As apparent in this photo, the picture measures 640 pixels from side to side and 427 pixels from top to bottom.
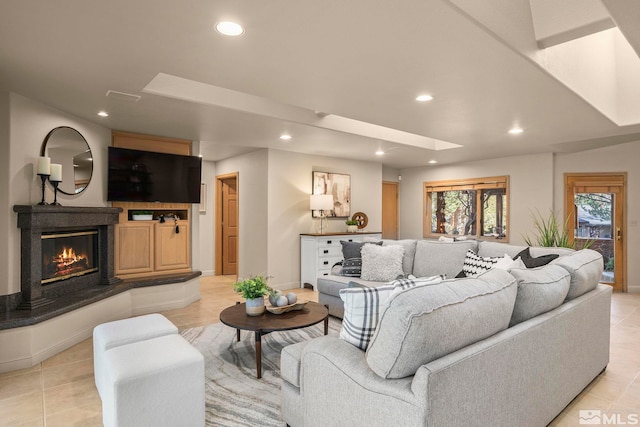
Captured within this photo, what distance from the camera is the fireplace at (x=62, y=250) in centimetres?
331

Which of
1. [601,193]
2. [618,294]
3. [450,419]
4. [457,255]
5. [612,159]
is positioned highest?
[612,159]

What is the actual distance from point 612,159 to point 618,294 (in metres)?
2.15

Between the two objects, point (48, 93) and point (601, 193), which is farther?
point (601, 193)

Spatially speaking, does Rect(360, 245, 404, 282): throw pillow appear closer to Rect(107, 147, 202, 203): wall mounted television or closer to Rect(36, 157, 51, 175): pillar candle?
Rect(107, 147, 202, 203): wall mounted television

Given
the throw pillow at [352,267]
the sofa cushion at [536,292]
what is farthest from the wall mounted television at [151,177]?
the sofa cushion at [536,292]

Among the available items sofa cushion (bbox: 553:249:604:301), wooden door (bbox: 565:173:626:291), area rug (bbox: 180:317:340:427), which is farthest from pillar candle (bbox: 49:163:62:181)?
wooden door (bbox: 565:173:626:291)

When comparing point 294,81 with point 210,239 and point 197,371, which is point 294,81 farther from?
point 210,239

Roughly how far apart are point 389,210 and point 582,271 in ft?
20.1

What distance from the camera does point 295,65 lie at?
2566mm

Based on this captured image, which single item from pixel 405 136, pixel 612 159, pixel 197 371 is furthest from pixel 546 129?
pixel 197 371

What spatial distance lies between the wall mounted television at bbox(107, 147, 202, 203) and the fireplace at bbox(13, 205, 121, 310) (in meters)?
0.32

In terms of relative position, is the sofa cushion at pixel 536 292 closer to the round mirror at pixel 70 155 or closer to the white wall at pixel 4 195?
the white wall at pixel 4 195

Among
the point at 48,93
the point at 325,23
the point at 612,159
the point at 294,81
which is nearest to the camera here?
the point at 325,23

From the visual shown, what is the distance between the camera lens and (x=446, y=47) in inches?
89.2
